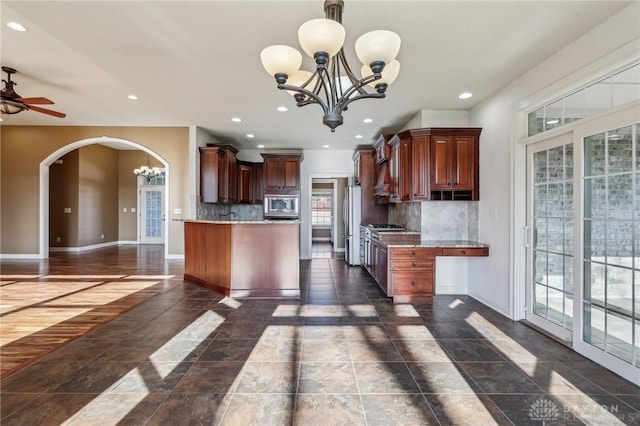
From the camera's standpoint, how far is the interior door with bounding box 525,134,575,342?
9.57ft

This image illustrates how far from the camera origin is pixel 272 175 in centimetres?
722

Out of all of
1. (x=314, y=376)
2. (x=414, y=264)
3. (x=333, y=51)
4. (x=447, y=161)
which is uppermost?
(x=333, y=51)

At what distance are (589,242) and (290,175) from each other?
5.56m

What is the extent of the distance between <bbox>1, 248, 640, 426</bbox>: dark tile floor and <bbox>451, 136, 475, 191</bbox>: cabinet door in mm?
1748

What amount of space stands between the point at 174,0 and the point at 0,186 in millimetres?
7732

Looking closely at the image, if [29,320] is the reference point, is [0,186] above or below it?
above

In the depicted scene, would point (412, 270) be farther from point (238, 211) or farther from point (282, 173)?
point (238, 211)

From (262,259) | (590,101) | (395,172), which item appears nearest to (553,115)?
(590,101)

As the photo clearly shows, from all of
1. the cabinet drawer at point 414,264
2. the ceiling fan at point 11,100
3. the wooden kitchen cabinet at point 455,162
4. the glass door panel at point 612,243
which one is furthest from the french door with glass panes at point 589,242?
the ceiling fan at point 11,100

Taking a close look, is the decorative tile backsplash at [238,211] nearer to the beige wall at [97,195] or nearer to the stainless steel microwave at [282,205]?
the stainless steel microwave at [282,205]

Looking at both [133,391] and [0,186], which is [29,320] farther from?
[0,186]

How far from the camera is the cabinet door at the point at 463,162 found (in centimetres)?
426

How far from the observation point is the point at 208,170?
6395 mm

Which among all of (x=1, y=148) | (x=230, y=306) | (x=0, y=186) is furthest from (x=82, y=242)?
(x=230, y=306)
